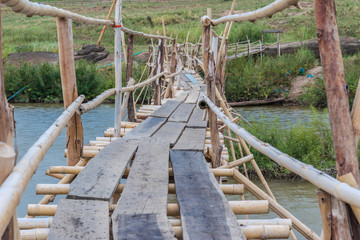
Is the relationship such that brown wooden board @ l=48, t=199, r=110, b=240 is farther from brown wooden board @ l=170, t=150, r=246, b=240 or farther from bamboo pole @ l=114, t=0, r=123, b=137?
bamboo pole @ l=114, t=0, r=123, b=137

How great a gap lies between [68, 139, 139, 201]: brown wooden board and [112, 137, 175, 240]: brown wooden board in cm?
6

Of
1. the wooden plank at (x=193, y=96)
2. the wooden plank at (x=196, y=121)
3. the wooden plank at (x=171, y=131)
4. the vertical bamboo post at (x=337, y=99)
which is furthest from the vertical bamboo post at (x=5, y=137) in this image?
the wooden plank at (x=193, y=96)

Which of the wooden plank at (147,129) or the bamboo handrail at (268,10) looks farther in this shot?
the wooden plank at (147,129)

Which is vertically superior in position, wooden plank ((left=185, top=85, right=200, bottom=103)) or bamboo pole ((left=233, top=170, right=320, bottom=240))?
bamboo pole ((left=233, top=170, right=320, bottom=240))

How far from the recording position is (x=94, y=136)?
13.7 meters

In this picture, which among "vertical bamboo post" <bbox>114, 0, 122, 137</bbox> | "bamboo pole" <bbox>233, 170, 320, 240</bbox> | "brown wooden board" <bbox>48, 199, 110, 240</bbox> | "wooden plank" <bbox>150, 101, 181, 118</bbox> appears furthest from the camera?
"wooden plank" <bbox>150, 101, 181, 118</bbox>

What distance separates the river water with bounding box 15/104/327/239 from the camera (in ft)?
29.8

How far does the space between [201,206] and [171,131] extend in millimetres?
2040

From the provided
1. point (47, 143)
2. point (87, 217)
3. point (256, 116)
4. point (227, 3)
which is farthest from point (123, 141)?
point (227, 3)

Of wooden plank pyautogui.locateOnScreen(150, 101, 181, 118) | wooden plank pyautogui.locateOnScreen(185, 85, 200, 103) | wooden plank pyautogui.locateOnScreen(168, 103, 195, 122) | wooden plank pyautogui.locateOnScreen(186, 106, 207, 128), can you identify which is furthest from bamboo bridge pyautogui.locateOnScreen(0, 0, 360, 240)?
wooden plank pyautogui.locateOnScreen(185, 85, 200, 103)

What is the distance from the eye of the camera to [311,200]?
9.45 meters

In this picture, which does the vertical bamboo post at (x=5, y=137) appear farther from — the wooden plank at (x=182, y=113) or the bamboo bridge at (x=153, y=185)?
the wooden plank at (x=182, y=113)

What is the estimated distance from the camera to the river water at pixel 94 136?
29.8 ft

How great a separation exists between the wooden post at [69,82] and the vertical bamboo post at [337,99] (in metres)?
1.67
